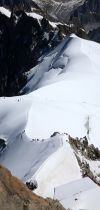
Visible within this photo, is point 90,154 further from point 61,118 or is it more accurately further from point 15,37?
point 15,37

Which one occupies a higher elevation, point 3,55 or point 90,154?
point 90,154

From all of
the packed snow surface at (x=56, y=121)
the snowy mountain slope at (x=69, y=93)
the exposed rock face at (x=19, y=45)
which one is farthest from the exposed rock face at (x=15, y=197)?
the exposed rock face at (x=19, y=45)

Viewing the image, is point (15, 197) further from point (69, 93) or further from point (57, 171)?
point (69, 93)

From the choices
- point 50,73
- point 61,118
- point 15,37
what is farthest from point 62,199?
point 15,37

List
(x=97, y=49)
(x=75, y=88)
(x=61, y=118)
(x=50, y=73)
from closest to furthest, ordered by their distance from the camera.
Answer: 1. (x=61, y=118)
2. (x=75, y=88)
3. (x=50, y=73)
4. (x=97, y=49)

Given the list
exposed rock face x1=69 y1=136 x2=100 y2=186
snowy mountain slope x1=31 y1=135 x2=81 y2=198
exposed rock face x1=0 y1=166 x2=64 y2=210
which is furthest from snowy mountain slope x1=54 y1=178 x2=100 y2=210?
exposed rock face x1=0 y1=166 x2=64 y2=210

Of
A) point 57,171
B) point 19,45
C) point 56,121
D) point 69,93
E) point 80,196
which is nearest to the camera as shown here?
point 80,196

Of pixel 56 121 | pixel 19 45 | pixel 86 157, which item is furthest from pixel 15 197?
pixel 19 45

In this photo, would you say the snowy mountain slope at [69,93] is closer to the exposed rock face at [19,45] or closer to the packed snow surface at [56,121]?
the packed snow surface at [56,121]
